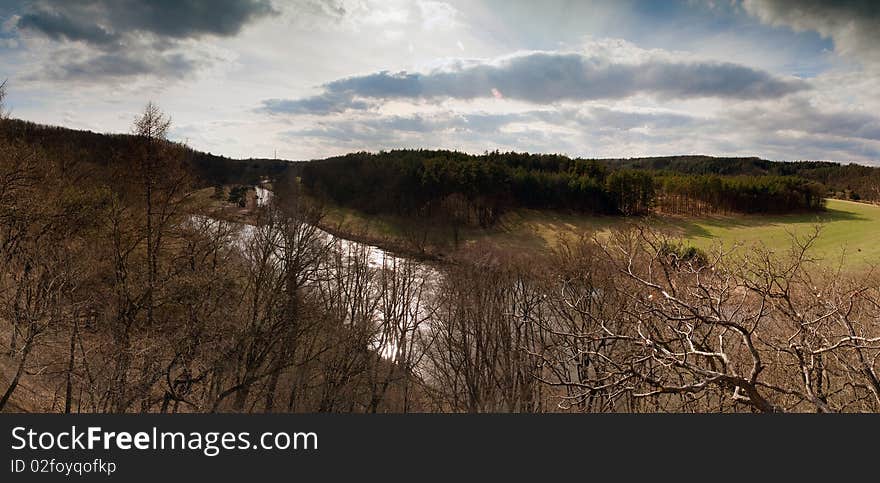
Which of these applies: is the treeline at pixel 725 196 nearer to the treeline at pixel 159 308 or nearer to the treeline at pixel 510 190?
the treeline at pixel 510 190

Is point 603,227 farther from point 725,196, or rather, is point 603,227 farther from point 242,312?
point 242,312

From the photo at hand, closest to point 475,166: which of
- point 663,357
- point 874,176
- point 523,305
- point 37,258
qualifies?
point 523,305

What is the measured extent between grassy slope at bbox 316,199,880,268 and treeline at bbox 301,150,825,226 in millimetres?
1966

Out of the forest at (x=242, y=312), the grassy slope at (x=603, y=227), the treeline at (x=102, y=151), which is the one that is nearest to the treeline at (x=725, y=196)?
the grassy slope at (x=603, y=227)

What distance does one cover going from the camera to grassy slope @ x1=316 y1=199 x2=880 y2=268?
127 feet

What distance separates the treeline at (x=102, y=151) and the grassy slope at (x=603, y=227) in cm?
953

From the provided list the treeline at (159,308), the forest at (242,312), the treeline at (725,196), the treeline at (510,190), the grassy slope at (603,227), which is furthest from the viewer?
the treeline at (725,196)

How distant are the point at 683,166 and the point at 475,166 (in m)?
99.3

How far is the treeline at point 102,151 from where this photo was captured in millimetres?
16750

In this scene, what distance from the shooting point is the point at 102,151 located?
27.7 meters

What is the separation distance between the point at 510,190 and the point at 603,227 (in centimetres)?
1105

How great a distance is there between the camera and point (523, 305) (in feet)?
65.3

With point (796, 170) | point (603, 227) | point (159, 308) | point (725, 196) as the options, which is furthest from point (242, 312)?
point (796, 170)

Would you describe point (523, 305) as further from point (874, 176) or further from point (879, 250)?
point (874, 176)
